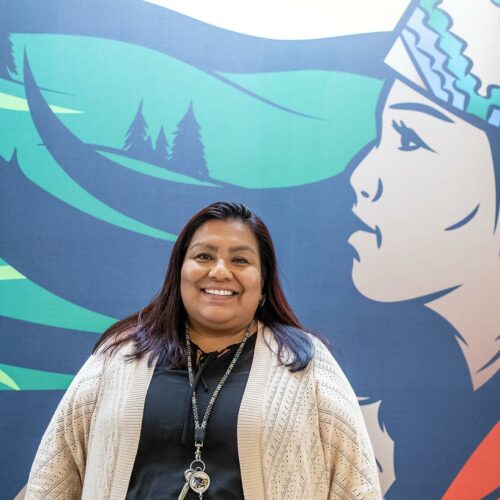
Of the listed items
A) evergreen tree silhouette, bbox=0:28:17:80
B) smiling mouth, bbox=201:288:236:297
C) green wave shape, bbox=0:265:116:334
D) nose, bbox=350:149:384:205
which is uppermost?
evergreen tree silhouette, bbox=0:28:17:80

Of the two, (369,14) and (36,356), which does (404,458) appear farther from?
(369,14)

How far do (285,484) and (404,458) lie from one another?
2.72 feet

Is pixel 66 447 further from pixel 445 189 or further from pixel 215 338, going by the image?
pixel 445 189

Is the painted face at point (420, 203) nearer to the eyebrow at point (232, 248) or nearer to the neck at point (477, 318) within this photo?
the neck at point (477, 318)

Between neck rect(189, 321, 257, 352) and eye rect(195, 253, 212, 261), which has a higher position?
eye rect(195, 253, 212, 261)

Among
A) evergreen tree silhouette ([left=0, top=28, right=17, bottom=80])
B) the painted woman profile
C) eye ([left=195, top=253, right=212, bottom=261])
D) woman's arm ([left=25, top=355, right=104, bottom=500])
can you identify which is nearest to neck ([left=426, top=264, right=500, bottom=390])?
the painted woman profile

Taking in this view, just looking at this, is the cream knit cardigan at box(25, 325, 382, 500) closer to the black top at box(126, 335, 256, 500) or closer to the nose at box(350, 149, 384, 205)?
the black top at box(126, 335, 256, 500)

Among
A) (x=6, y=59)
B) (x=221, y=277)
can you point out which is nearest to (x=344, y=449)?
(x=221, y=277)

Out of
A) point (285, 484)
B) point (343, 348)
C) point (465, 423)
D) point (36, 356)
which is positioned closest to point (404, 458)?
point (465, 423)

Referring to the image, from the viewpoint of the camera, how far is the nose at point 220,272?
1.83 meters

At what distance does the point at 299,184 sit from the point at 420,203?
1.58ft

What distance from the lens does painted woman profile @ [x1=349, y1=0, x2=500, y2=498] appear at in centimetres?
242

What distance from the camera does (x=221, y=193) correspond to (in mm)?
2400

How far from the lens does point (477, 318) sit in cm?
244
